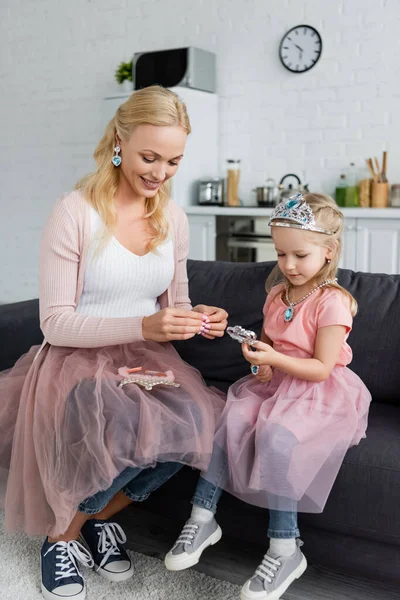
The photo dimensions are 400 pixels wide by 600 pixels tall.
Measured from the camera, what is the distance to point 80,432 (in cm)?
175

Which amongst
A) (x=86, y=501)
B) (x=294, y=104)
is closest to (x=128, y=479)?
(x=86, y=501)

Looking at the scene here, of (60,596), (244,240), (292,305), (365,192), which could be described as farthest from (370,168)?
(60,596)

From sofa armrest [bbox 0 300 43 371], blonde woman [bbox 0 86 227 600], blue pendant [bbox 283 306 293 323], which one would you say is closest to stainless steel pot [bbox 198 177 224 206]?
sofa armrest [bbox 0 300 43 371]

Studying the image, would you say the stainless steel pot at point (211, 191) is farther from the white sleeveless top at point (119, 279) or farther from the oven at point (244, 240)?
the white sleeveless top at point (119, 279)

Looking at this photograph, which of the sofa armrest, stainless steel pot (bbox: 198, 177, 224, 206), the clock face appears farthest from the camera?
stainless steel pot (bbox: 198, 177, 224, 206)

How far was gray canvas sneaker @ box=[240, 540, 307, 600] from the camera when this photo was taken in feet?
5.32

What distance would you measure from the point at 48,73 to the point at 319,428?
4732 millimetres

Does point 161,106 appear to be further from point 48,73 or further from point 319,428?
point 48,73

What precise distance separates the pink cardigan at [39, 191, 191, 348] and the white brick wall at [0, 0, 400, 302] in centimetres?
296

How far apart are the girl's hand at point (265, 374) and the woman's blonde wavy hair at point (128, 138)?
0.46 metres

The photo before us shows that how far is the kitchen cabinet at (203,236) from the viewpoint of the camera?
15.2 feet

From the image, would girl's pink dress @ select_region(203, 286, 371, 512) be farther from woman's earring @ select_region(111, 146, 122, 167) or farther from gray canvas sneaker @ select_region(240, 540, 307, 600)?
woman's earring @ select_region(111, 146, 122, 167)

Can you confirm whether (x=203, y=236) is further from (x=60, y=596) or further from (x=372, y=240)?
(x=60, y=596)

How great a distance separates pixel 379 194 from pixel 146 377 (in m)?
2.77
